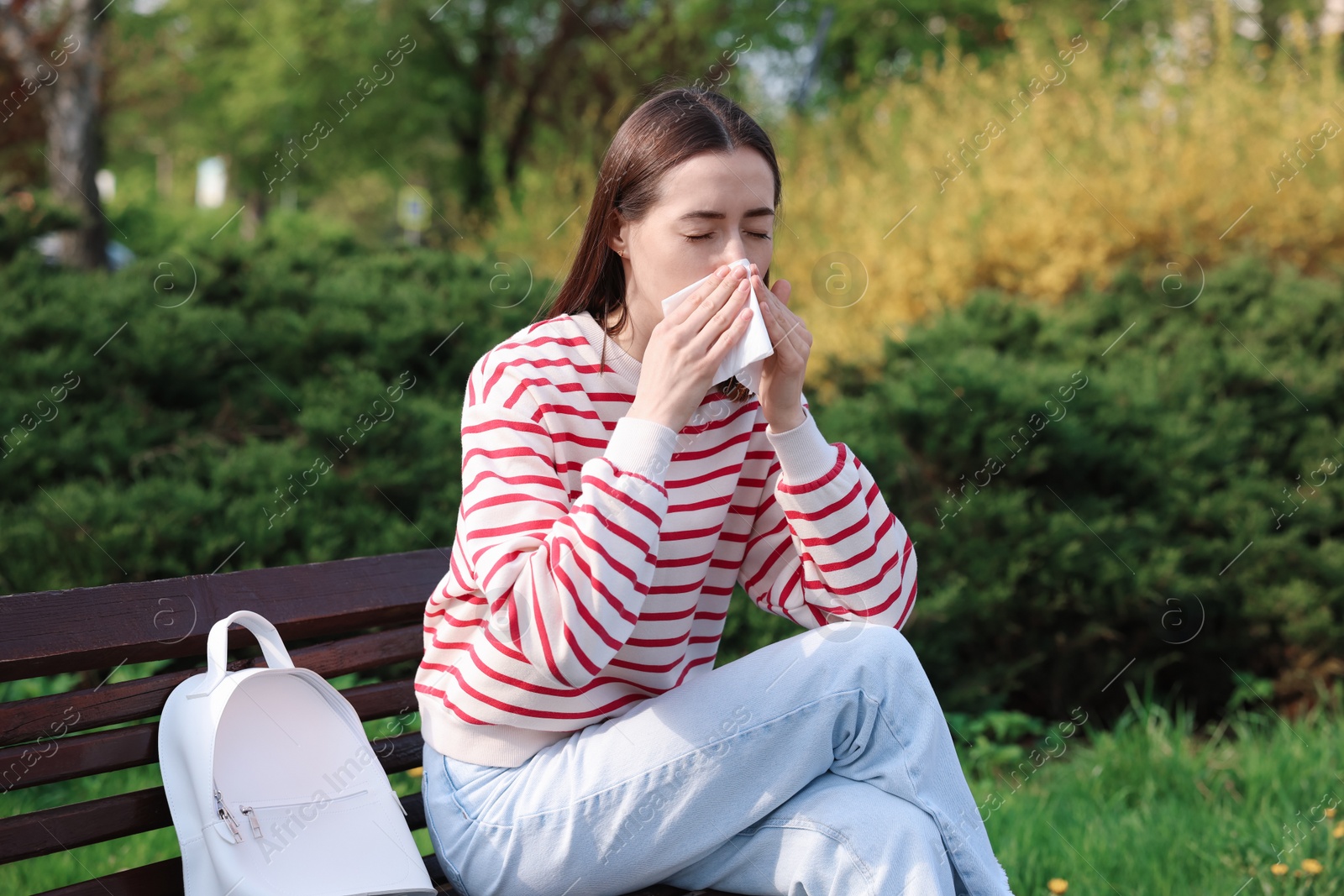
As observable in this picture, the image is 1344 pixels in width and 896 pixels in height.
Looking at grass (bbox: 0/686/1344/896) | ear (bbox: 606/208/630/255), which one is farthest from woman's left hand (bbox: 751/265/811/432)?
grass (bbox: 0/686/1344/896)

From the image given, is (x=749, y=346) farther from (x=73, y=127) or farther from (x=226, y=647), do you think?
(x=73, y=127)

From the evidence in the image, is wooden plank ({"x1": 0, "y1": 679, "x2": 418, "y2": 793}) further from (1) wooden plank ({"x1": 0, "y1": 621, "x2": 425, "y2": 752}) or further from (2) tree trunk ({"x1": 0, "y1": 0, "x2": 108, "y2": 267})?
(2) tree trunk ({"x1": 0, "y1": 0, "x2": 108, "y2": 267})

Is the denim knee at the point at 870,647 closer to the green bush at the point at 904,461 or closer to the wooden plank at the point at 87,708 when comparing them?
the wooden plank at the point at 87,708

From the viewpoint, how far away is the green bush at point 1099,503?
12.8ft

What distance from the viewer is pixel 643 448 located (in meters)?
1.63

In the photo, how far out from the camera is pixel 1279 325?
507 cm

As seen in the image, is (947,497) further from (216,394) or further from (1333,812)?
(216,394)

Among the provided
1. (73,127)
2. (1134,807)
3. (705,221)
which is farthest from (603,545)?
(73,127)

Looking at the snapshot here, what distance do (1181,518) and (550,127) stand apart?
8.80m

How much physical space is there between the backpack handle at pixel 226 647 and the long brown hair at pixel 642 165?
0.65 metres

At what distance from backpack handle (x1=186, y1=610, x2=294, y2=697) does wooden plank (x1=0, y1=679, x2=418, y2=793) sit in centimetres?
14

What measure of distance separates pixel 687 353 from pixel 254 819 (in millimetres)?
848

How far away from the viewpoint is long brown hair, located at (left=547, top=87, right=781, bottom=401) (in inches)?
72.9

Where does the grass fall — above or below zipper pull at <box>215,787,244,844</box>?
below
